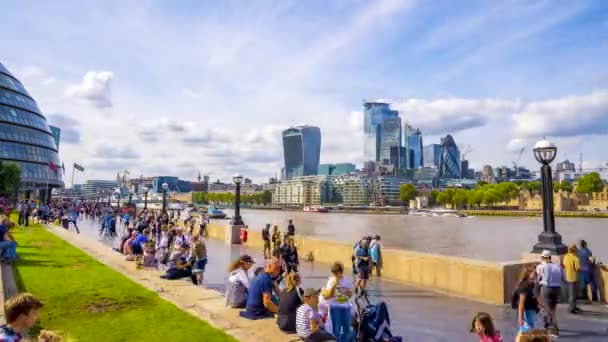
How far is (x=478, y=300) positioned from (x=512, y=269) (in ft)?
3.71

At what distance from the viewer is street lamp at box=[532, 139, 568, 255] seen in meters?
11.8

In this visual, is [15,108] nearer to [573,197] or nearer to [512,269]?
[512,269]

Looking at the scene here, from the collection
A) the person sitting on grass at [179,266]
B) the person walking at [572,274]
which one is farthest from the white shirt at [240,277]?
the person walking at [572,274]

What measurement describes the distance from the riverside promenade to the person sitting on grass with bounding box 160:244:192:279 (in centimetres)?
43

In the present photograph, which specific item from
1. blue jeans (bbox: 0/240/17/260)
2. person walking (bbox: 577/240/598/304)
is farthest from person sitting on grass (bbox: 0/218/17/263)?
person walking (bbox: 577/240/598/304)

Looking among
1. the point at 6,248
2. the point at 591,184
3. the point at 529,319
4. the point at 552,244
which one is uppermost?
the point at 591,184

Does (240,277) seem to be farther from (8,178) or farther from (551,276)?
(8,178)

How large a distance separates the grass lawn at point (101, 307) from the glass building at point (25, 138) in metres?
72.2

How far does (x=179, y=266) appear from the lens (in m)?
13.4

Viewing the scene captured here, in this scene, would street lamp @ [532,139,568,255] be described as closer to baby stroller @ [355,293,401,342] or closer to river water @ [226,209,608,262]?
baby stroller @ [355,293,401,342]

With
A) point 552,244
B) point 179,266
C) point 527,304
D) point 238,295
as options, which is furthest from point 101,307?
point 552,244

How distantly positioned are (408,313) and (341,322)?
3.65 meters

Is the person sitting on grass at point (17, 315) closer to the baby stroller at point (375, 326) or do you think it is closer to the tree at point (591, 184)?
the baby stroller at point (375, 326)

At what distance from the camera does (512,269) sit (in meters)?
11.2
